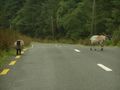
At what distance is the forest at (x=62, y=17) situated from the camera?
212ft

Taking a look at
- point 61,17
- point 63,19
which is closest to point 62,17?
point 61,17

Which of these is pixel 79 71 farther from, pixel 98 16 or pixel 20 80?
pixel 98 16

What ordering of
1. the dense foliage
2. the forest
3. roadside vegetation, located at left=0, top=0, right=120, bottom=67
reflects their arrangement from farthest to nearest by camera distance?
the dense foliage
the forest
roadside vegetation, located at left=0, top=0, right=120, bottom=67

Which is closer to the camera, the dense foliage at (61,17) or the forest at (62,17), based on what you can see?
the forest at (62,17)

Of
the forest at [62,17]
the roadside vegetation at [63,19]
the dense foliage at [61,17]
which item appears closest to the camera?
the roadside vegetation at [63,19]

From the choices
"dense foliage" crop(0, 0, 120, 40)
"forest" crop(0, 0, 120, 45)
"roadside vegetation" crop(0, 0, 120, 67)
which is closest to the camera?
"roadside vegetation" crop(0, 0, 120, 67)

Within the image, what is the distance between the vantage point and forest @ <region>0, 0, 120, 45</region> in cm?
6456

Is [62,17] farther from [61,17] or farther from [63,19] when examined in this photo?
[63,19]

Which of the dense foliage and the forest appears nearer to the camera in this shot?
the forest

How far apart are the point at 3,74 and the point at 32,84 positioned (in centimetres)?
224

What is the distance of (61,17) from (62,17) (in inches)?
64.7

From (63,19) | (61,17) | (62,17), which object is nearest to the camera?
(63,19)

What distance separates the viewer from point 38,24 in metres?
99.8

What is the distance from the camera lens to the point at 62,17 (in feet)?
270
